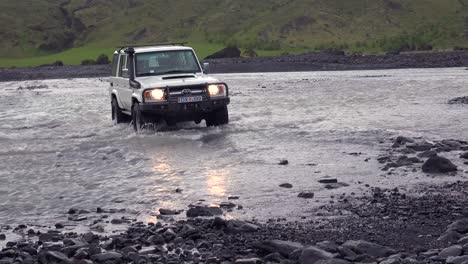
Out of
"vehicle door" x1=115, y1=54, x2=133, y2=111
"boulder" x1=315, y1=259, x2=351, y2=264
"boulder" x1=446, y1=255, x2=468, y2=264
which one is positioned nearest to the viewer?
"boulder" x1=446, y1=255, x2=468, y2=264

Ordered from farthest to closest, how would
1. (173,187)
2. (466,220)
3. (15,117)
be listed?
(15,117), (173,187), (466,220)

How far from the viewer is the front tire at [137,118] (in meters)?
16.9

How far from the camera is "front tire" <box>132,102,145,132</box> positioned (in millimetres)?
16938

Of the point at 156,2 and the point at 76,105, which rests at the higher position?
the point at 156,2

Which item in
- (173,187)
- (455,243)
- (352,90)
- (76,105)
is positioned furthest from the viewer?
(352,90)

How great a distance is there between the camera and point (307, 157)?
520 inches

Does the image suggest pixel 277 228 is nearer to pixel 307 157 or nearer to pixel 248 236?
pixel 248 236

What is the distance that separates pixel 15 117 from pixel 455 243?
2002 centimetres

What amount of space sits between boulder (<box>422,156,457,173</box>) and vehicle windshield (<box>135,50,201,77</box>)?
8.00 m

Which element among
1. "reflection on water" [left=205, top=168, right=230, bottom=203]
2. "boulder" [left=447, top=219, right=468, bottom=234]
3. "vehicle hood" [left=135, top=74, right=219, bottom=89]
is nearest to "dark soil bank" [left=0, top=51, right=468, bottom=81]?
"vehicle hood" [left=135, top=74, right=219, bottom=89]

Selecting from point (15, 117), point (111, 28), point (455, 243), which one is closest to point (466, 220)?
point (455, 243)

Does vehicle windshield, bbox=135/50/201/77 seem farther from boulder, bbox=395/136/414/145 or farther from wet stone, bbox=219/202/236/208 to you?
wet stone, bbox=219/202/236/208

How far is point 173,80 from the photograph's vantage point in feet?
55.4

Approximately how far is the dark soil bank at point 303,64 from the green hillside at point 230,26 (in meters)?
11.7
